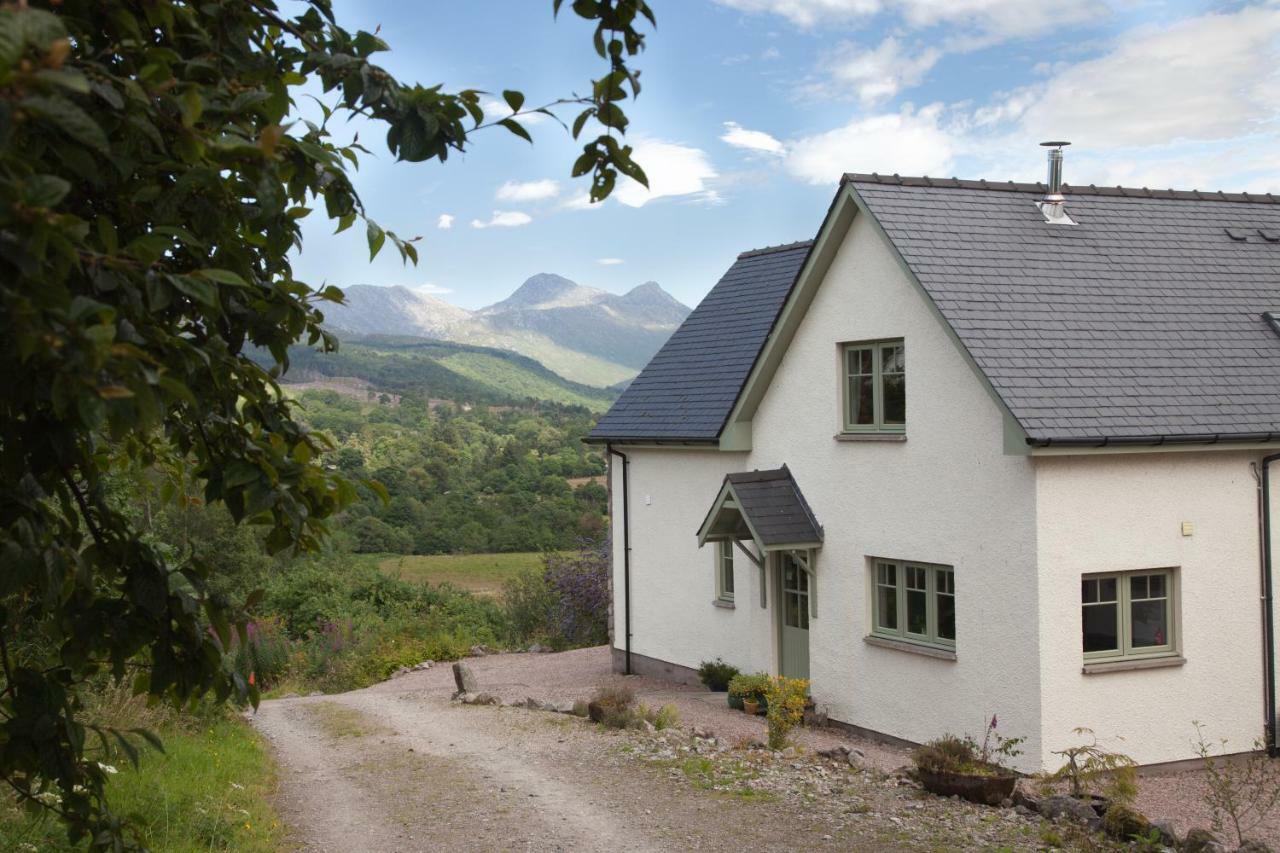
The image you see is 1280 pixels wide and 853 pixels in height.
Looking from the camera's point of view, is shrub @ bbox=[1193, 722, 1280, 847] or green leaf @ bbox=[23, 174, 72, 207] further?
shrub @ bbox=[1193, 722, 1280, 847]

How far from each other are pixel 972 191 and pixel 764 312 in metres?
4.99

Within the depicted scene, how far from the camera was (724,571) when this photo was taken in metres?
19.9

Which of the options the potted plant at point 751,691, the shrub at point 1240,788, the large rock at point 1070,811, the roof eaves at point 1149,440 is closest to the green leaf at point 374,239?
the shrub at point 1240,788

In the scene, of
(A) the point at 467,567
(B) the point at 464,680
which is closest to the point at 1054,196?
(B) the point at 464,680

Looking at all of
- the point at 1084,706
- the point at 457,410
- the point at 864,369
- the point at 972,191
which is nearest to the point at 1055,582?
the point at 1084,706

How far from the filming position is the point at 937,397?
14711 mm

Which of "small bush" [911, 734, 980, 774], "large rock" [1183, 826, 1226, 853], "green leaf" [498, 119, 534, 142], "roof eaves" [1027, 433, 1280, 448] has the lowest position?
"large rock" [1183, 826, 1226, 853]

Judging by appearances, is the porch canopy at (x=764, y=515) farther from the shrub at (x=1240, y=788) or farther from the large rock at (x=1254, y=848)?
the large rock at (x=1254, y=848)

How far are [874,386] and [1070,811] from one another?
22.0 ft

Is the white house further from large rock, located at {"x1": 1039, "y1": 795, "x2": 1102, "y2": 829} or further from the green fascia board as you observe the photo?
large rock, located at {"x1": 1039, "y1": 795, "x2": 1102, "y2": 829}

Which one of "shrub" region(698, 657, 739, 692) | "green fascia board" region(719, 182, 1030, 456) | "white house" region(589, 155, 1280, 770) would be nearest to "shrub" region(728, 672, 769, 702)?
"white house" region(589, 155, 1280, 770)

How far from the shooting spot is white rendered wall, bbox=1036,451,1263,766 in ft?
43.9

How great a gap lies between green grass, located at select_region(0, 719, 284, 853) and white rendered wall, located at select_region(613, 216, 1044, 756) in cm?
748

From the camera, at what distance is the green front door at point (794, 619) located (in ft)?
57.7
